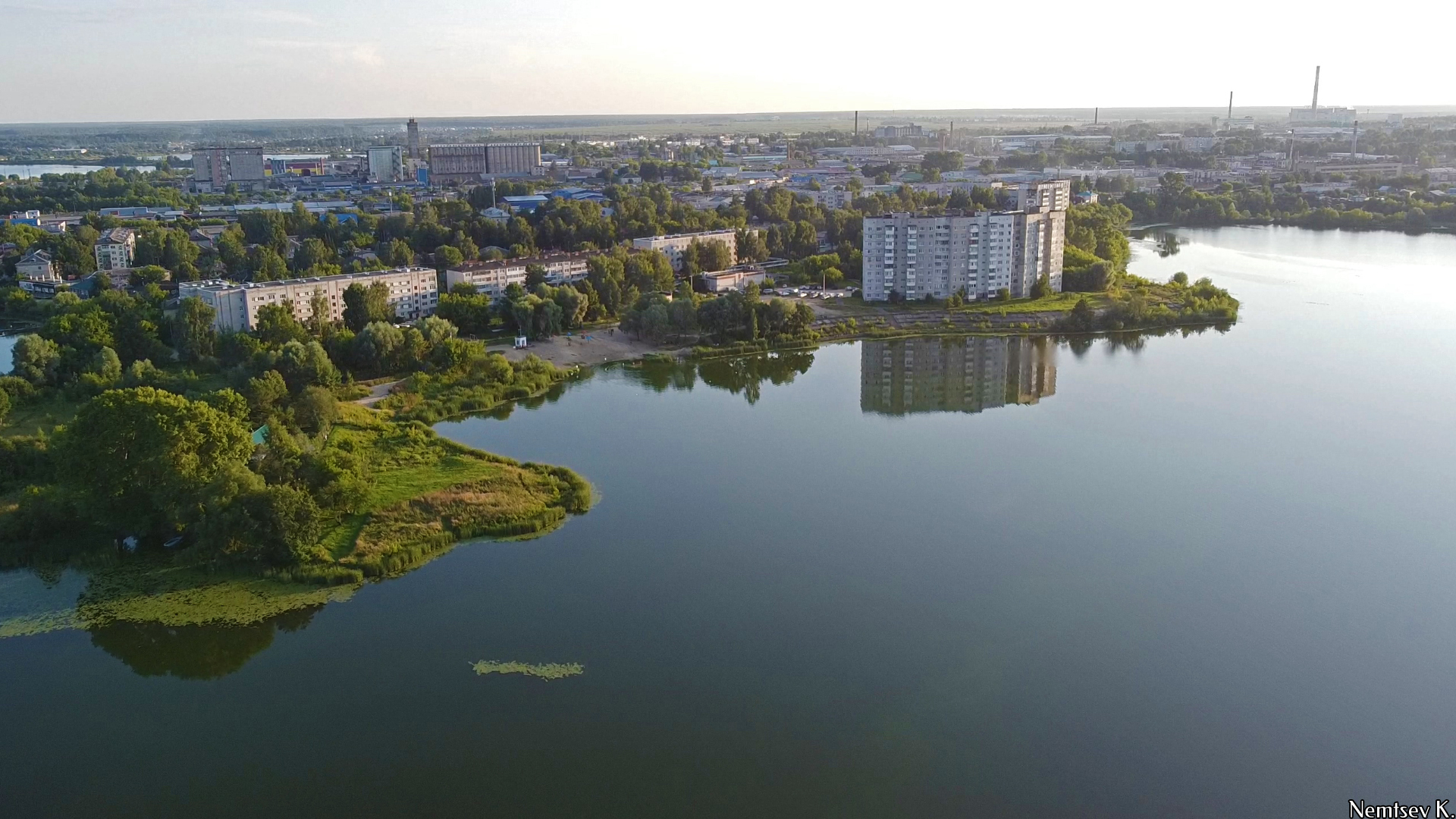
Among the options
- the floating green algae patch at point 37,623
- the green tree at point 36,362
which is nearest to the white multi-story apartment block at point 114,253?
the green tree at point 36,362

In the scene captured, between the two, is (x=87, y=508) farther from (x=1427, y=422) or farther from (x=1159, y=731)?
(x=1427, y=422)

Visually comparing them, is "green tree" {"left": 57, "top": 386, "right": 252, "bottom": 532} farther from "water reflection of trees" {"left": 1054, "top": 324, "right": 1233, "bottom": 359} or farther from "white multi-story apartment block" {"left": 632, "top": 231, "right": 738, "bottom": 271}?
"white multi-story apartment block" {"left": 632, "top": 231, "right": 738, "bottom": 271}

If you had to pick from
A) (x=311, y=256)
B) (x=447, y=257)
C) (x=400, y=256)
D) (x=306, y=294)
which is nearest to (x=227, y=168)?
(x=311, y=256)

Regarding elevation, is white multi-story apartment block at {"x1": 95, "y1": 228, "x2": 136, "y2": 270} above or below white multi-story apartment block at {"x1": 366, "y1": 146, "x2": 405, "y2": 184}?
below

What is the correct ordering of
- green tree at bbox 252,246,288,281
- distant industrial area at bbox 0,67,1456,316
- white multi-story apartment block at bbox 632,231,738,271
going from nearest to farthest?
distant industrial area at bbox 0,67,1456,316 → green tree at bbox 252,246,288,281 → white multi-story apartment block at bbox 632,231,738,271

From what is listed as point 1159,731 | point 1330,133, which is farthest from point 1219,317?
point 1330,133

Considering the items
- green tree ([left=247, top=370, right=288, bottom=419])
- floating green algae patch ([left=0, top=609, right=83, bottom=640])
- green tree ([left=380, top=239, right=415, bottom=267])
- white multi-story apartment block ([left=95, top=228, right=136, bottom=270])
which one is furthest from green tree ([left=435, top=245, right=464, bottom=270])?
floating green algae patch ([left=0, top=609, right=83, bottom=640])

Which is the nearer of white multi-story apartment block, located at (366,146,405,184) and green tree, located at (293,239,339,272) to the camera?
green tree, located at (293,239,339,272)

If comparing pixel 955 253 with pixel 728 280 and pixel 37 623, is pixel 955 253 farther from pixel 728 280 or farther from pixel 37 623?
pixel 37 623
